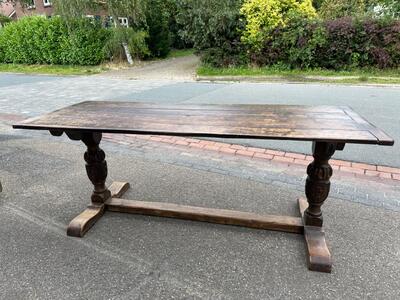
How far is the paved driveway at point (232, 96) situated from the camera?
5094mm

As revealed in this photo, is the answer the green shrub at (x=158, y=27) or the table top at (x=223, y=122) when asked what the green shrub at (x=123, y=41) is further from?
the table top at (x=223, y=122)

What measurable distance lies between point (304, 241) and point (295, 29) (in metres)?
9.85

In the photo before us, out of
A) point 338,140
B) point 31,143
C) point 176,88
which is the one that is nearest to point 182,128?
point 338,140

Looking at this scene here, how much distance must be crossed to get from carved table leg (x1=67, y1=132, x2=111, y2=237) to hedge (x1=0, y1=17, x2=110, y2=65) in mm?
13924

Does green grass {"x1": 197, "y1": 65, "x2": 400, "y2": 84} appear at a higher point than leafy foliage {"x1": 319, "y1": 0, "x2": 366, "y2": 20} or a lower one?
lower

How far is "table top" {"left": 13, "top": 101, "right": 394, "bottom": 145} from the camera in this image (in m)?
2.12

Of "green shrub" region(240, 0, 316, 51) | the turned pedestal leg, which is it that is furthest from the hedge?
the turned pedestal leg

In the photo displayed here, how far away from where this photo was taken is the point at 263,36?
11.4 m

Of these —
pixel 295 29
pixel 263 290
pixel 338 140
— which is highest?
pixel 295 29

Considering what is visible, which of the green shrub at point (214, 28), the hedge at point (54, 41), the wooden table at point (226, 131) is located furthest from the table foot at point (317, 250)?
the hedge at point (54, 41)

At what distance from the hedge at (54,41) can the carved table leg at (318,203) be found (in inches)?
590

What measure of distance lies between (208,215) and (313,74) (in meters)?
9.12

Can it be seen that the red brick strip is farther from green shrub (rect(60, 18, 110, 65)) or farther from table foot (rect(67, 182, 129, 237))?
green shrub (rect(60, 18, 110, 65))

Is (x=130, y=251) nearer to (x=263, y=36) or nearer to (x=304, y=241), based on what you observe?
(x=304, y=241)
